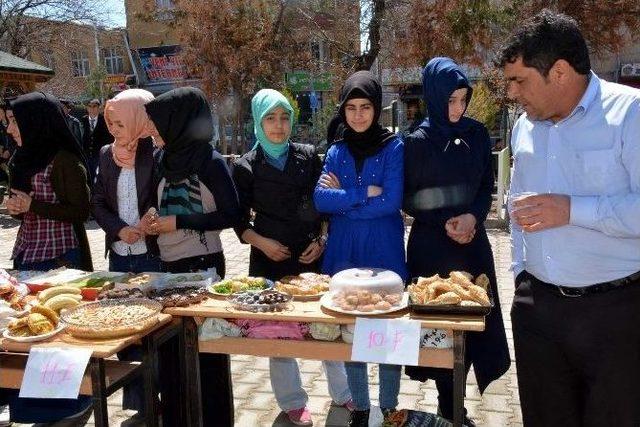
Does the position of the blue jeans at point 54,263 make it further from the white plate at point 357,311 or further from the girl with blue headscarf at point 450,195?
the girl with blue headscarf at point 450,195

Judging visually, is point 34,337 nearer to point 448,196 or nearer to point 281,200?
point 281,200

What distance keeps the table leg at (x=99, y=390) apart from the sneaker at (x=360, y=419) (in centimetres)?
110

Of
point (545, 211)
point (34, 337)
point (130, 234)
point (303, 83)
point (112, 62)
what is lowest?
point (34, 337)

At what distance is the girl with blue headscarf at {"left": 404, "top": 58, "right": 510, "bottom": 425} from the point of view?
2645 millimetres

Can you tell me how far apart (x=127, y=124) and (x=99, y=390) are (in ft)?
4.79

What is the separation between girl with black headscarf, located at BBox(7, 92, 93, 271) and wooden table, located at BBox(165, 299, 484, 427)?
1229mm

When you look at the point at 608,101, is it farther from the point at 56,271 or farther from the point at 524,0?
the point at 524,0

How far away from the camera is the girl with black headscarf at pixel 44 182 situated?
3.07m

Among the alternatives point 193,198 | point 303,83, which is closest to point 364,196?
point 193,198

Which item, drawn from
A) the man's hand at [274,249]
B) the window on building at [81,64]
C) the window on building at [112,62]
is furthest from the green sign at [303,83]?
the man's hand at [274,249]

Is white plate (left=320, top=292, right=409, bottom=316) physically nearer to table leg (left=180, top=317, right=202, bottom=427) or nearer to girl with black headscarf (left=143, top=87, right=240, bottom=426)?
table leg (left=180, top=317, right=202, bottom=427)

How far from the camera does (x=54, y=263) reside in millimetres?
3213

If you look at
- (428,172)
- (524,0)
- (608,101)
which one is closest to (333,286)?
(428,172)

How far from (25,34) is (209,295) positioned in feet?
62.6
